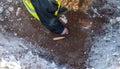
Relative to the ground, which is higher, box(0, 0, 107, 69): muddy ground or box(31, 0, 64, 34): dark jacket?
box(31, 0, 64, 34): dark jacket

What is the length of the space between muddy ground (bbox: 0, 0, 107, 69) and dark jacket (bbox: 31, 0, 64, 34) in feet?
0.44

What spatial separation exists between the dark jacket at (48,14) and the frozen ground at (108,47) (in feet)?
1.29

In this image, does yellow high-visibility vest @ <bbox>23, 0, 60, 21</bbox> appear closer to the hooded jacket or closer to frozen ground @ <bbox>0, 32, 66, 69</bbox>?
the hooded jacket

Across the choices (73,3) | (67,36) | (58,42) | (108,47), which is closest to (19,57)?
(58,42)

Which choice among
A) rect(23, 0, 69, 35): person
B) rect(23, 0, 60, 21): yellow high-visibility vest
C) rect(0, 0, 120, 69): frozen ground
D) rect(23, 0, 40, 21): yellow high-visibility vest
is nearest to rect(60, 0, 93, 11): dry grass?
rect(23, 0, 69, 35): person

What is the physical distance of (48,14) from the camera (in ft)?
9.81

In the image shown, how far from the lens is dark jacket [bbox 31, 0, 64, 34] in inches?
114

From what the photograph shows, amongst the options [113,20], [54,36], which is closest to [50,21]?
[54,36]

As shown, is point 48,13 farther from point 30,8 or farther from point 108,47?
point 108,47

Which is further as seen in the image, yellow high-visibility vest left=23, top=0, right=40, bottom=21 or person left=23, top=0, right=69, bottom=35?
yellow high-visibility vest left=23, top=0, right=40, bottom=21

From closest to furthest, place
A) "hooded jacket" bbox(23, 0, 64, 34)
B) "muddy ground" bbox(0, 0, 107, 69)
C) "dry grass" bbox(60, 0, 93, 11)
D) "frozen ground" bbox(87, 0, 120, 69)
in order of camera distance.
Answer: "dry grass" bbox(60, 0, 93, 11) → "hooded jacket" bbox(23, 0, 64, 34) → "frozen ground" bbox(87, 0, 120, 69) → "muddy ground" bbox(0, 0, 107, 69)

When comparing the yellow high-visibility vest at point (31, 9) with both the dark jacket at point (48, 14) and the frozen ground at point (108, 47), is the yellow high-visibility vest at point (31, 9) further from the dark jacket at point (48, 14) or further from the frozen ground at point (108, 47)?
the frozen ground at point (108, 47)

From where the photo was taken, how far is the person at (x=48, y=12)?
2.89 m

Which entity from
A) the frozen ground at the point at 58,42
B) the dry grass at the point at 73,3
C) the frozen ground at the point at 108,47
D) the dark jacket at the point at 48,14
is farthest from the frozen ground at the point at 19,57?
the dry grass at the point at 73,3
